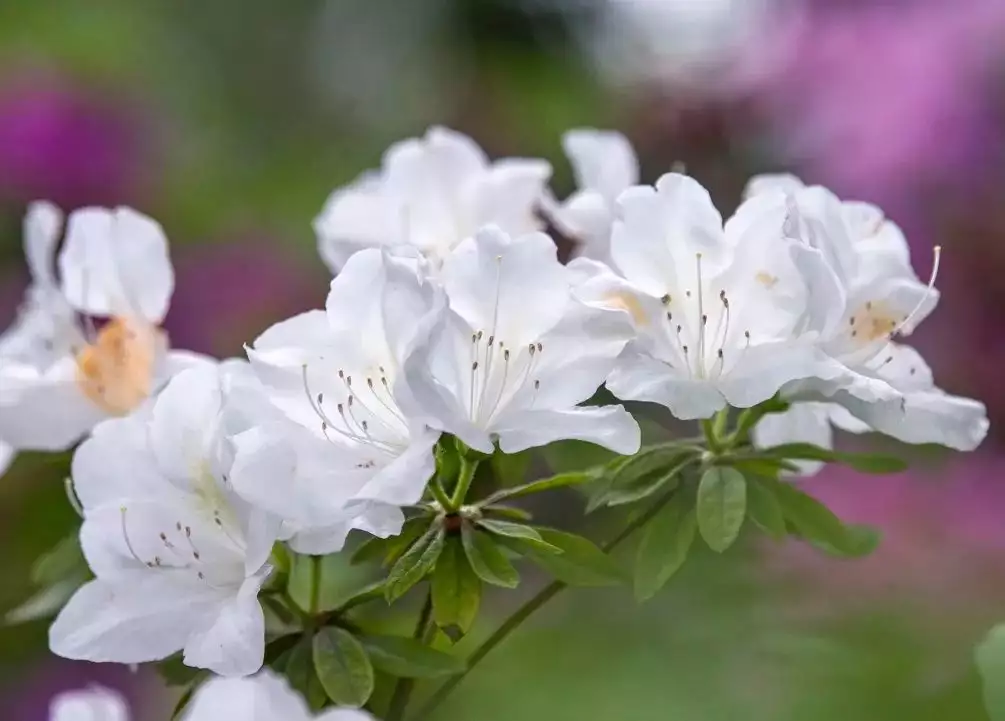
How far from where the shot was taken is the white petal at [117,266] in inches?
29.3

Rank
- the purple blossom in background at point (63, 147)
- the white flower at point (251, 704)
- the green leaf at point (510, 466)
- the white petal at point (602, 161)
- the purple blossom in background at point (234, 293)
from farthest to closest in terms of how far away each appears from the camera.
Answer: the purple blossom in background at point (63, 147), the purple blossom in background at point (234, 293), the white petal at point (602, 161), the green leaf at point (510, 466), the white flower at point (251, 704)

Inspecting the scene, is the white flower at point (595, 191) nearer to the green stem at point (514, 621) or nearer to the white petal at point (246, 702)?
the green stem at point (514, 621)

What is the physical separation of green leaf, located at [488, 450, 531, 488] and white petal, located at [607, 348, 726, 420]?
12 centimetres

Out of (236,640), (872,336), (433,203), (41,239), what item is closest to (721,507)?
(872,336)

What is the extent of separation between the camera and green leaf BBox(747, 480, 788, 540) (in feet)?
1.89

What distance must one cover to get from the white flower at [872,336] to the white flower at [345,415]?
0.19 meters

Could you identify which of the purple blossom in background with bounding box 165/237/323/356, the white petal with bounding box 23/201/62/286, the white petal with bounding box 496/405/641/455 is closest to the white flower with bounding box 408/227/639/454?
the white petal with bounding box 496/405/641/455

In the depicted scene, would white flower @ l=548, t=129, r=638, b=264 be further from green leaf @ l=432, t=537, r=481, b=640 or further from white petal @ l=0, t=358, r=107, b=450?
white petal @ l=0, t=358, r=107, b=450

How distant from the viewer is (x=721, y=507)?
564 mm

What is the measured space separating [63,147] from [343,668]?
154 centimetres

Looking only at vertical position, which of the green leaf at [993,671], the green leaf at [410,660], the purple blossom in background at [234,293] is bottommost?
the purple blossom in background at [234,293]

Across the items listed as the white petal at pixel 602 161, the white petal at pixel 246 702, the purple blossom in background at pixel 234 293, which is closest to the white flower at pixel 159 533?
the white petal at pixel 246 702

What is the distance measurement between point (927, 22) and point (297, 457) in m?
1.53

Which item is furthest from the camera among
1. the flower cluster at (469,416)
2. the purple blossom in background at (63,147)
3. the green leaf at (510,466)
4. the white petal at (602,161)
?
the purple blossom in background at (63,147)
